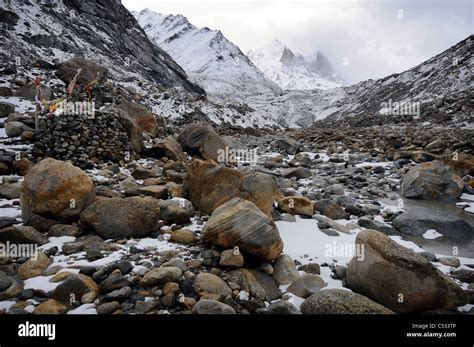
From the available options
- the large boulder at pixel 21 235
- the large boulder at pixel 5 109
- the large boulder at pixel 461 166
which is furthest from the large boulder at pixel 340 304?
the large boulder at pixel 5 109

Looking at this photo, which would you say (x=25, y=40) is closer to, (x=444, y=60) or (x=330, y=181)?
(x=330, y=181)

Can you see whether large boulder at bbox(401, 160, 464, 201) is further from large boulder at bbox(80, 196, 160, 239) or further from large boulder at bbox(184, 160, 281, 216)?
large boulder at bbox(80, 196, 160, 239)

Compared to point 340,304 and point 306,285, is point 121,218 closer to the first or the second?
point 306,285

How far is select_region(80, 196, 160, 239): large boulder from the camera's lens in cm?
544

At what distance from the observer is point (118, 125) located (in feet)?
36.6

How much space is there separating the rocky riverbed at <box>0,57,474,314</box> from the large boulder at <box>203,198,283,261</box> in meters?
0.02

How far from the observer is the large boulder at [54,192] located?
5.51m

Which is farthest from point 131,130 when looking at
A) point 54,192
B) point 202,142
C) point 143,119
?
point 54,192

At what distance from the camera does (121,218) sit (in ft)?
18.1

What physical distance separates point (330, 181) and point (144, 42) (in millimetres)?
56288

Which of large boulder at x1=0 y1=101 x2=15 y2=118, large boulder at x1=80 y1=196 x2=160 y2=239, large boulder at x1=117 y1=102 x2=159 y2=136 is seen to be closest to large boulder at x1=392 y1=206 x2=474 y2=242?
large boulder at x1=80 y1=196 x2=160 y2=239

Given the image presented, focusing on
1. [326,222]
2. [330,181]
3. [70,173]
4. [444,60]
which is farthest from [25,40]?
[444,60]

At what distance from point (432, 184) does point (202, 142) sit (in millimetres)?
8914

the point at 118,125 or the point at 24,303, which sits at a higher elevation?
the point at 118,125
